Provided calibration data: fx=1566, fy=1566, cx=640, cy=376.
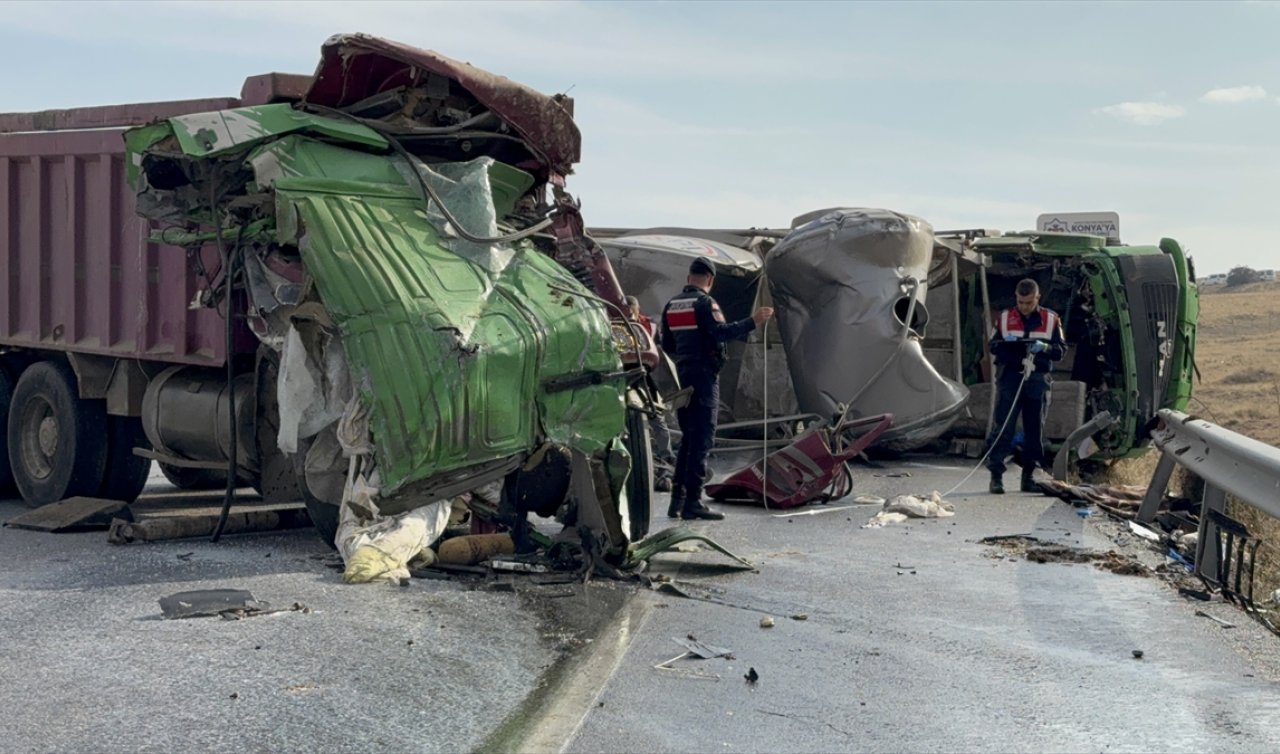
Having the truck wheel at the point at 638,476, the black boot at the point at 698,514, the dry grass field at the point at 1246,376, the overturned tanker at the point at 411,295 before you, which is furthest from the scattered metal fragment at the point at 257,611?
the dry grass field at the point at 1246,376


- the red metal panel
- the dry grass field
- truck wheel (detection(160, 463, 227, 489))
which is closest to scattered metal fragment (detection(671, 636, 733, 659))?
the dry grass field

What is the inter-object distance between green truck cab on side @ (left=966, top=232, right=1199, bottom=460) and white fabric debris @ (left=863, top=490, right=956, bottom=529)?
12.5 ft

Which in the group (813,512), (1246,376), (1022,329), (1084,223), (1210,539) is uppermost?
(1084,223)

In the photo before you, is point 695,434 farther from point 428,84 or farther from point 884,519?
point 428,84

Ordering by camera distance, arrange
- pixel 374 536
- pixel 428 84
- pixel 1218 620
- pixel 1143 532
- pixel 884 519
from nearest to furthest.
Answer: pixel 1218 620 → pixel 374 536 → pixel 428 84 → pixel 1143 532 → pixel 884 519

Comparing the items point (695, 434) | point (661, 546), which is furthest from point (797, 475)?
point (661, 546)

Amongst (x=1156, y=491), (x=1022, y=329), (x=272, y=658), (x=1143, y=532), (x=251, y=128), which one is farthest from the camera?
(x=1022, y=329)

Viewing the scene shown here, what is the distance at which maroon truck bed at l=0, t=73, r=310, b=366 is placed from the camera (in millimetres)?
9445

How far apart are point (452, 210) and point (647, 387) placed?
4.49 ft

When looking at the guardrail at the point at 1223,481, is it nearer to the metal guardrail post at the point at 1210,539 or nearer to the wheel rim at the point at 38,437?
the metal guardrail post at the point at 1210,539

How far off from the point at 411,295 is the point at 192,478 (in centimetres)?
571

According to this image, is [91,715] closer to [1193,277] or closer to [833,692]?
[833,692]

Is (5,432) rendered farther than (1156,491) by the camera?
Yes

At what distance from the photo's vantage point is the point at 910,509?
34.3 feet
